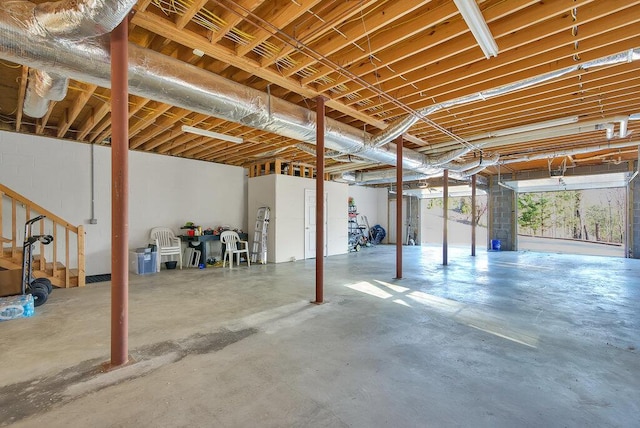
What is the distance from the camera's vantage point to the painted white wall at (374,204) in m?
13.8

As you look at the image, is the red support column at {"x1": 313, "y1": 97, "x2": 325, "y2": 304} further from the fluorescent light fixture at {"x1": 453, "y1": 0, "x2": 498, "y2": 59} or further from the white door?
the white door

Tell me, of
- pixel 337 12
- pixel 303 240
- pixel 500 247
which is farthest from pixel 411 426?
pixel 500 247

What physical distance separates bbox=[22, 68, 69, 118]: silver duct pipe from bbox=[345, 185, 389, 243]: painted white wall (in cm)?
1119

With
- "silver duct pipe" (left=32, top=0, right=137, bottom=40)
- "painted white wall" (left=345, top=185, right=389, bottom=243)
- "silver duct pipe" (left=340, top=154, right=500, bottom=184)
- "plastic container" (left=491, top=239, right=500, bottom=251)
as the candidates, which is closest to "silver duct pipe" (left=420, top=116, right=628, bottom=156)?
"silver duct pipe" (left=340, top=154, right=500, bottom=184)

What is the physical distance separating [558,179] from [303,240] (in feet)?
29.8

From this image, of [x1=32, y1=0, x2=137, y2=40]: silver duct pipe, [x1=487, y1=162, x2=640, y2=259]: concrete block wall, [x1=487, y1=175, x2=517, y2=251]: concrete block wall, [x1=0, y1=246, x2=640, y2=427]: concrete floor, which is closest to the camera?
[x1=0, y1=246, x2=640, y2=427]: concrete floor

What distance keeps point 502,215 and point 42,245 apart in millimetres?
13341

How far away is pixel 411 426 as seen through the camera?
5.65 feet

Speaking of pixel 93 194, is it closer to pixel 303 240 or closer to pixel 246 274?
pixel 246 274

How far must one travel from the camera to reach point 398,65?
3.77 m

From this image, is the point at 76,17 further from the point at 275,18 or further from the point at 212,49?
the point at 275,18

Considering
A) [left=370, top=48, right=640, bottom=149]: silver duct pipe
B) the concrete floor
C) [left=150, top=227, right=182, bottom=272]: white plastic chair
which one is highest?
[left=370, top=48, right=640, bottom=149]: silver duct pipe

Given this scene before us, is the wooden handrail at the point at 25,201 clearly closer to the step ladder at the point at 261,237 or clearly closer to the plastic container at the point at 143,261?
the plastic container at the point at 143,261

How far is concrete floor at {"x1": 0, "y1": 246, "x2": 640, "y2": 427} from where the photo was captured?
1.84 meters
